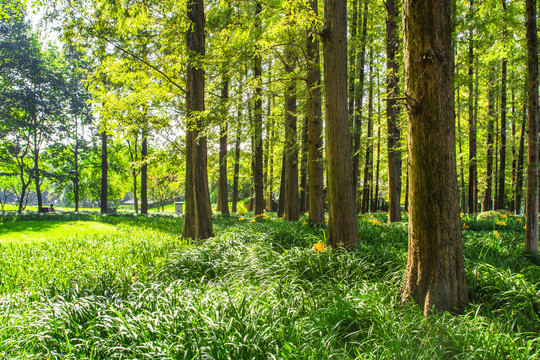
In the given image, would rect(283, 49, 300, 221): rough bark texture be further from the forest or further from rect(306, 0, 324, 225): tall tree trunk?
rect(306, 0, 324, 225): tall tree trunk

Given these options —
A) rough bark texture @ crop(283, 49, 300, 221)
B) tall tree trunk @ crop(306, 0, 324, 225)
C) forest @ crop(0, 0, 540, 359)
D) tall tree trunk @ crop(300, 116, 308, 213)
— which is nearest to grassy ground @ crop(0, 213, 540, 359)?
forest @ crop(0, 0, 540, 359)

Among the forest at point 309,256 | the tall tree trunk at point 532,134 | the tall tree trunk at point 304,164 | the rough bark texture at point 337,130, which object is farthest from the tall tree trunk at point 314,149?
the tall tree trunk at point 532,134

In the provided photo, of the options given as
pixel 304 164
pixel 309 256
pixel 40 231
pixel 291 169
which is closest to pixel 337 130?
pixel 309 256

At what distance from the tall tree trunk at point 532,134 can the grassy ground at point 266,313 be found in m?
0.39

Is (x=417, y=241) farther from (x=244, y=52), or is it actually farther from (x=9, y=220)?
(x=9, y=220)

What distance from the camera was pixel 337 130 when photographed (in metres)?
4.49

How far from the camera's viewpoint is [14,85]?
20.8 meters

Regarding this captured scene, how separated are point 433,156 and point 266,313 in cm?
202

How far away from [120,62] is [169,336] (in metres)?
6.99

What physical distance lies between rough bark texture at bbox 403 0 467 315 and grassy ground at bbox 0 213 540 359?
0.27 meters

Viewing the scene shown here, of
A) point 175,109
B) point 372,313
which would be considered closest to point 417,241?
point 372,313

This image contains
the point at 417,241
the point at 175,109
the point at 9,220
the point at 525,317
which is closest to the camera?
the point at 525,317

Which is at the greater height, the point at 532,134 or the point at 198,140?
the point at 198,140

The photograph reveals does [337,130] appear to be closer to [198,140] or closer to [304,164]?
[198,140]
